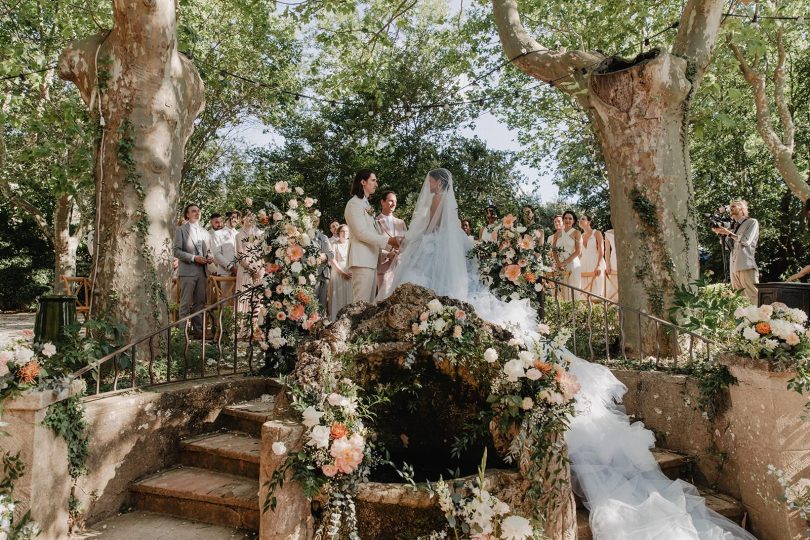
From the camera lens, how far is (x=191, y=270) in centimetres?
820

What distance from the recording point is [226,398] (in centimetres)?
494

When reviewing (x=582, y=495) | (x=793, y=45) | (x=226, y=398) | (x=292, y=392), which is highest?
(x=793, y=45)

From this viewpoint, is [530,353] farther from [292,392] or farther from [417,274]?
[417,274]

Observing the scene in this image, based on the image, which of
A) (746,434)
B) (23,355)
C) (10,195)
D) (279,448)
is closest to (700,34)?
(746,434)

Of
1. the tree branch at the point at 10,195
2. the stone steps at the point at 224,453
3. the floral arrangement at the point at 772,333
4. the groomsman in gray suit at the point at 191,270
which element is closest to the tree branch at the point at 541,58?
the floral arrangement at the point at 772,333

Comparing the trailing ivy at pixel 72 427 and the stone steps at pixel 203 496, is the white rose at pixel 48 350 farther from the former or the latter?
the stone steps at pixel 203 496

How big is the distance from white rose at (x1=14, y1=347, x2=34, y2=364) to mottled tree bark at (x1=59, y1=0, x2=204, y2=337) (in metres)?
2.19

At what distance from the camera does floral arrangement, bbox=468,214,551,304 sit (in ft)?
20.7

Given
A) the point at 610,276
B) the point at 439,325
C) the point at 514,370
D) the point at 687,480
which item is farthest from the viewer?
the point at 610,276

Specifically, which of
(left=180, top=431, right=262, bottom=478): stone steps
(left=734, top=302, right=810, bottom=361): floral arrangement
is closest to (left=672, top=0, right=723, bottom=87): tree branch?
(left=734, top=302, right=810, bottom=361): floral arrangement

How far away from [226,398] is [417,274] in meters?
2.27

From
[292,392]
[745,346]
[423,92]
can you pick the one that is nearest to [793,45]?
[423,92]

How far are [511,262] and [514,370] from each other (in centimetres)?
327

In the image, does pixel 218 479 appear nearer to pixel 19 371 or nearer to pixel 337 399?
pixel 19 371
